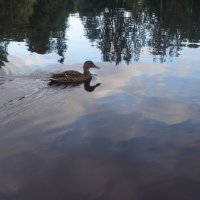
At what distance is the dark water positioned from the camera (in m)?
8.95

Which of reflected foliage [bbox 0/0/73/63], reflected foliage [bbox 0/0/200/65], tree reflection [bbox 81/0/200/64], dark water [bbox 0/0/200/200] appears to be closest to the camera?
dark water [bbox 0/0/200/200]

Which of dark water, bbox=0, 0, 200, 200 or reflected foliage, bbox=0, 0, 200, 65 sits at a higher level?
reflected foliage, bbox=0, 0, 200, 65

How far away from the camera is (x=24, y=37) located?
31.0 metres

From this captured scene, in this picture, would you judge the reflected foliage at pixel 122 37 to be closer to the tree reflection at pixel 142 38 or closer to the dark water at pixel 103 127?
the tree reflection at pixel 142 38

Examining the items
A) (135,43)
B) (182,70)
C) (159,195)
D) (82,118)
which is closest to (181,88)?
(182,70)

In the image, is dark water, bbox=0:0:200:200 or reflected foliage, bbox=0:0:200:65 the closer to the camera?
dark water, bbox=0:0:200:200

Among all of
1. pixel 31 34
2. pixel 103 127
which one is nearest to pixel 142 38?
pixel 31 34

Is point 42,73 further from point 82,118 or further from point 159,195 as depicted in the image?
point 159,195

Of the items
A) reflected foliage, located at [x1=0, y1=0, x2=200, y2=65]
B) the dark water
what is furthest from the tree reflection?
the dark water

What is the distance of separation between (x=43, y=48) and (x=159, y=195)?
19313mm

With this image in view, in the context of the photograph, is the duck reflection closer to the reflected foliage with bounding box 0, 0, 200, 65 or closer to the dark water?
the dark water

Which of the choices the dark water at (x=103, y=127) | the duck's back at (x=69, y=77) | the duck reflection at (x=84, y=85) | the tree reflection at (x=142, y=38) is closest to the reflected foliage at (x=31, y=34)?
the dark water at (x=103, y=127)

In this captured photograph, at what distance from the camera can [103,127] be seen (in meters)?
12.3

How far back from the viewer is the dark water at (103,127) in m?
8.95
